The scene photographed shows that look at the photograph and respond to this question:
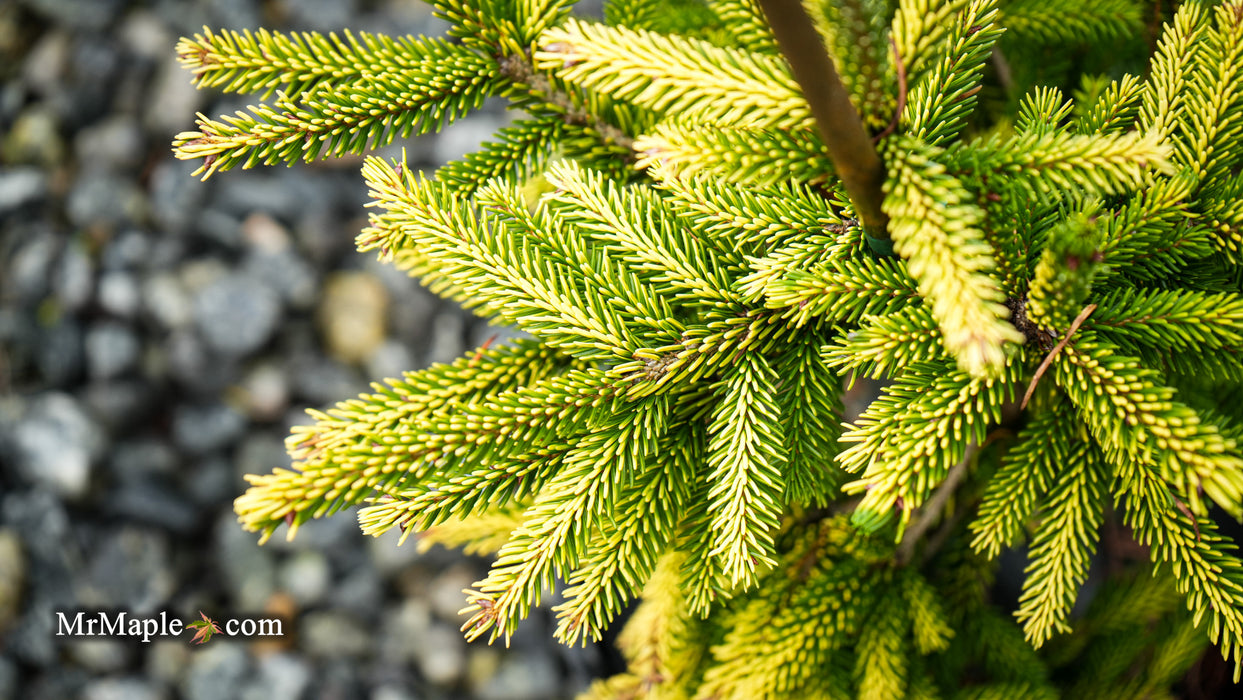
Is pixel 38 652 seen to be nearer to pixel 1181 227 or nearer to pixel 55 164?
pixel 55 164

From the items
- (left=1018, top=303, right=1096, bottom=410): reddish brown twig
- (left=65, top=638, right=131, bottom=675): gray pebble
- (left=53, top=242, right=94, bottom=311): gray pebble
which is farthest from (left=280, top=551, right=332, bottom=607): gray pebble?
(left=1018, top=303, right=1096, bottom=410): reddish brown twig

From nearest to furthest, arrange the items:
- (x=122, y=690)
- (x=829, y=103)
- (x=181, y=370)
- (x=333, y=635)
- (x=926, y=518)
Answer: (x=829, y=103), (x=926, y=518), (x=122, y=690), (x=333, y=635), (x=181, y=370)

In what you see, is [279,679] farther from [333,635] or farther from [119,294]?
[119,294]

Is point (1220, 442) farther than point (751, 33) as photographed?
No

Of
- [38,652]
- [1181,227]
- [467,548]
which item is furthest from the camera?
[38,652]

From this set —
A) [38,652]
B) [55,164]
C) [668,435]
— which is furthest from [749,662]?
[55,164]

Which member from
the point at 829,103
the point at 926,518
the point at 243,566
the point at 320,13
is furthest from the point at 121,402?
the point at 829,103

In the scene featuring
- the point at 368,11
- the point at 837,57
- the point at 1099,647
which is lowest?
the point at 1099,647
